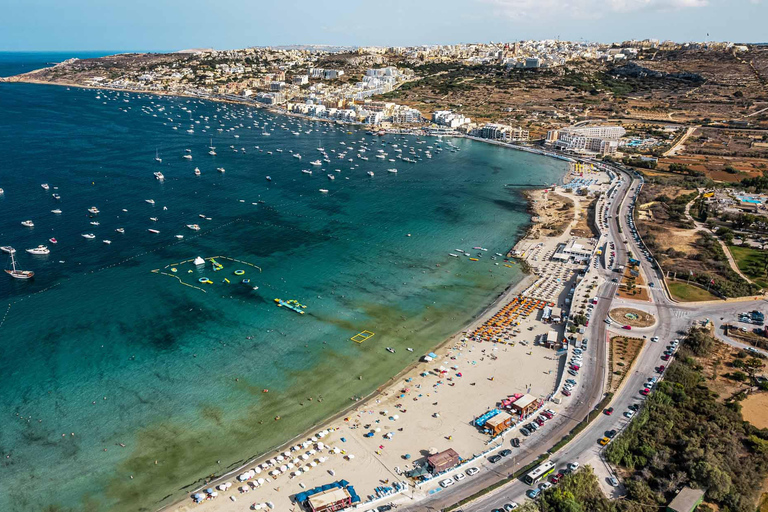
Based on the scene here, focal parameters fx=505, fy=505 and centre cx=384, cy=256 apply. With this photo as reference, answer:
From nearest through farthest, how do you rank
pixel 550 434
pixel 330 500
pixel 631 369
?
pixel 330 500, pixel 550 434, pixel 631 369

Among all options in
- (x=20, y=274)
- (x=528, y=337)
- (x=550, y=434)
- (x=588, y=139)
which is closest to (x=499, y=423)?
(x=550, y=434)

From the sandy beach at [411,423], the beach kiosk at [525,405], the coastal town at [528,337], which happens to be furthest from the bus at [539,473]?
the beach kiosk at [525,405]

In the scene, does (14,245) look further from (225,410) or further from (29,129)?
(29,129)

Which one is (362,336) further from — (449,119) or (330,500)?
(449,119)

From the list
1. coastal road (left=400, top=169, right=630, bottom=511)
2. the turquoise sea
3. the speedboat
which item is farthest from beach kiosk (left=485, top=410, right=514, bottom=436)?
the speedboat

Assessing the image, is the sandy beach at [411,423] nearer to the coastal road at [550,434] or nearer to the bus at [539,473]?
the coastal road at [550,434]

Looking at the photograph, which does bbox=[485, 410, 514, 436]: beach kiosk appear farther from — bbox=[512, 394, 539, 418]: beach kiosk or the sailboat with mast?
the sailboat with mast

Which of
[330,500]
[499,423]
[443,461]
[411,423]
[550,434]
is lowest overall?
[411,423]

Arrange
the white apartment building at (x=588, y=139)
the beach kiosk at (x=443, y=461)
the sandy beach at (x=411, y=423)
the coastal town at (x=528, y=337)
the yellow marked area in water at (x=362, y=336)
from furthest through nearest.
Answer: the white apartment building at (x=588, y=139)
the yellow marked area in water at (x=362, y=336)
the beach kiosk at (x=443, y=461)
the sandy beach at (x=411, y=423)
the coastal town at (x=528, y=337)
